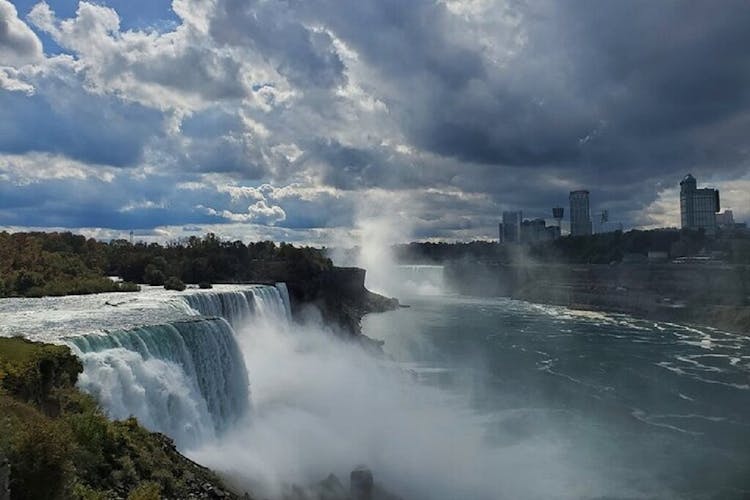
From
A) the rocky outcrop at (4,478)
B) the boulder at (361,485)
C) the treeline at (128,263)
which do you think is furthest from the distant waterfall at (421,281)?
the rocky outcrop at (4,478)

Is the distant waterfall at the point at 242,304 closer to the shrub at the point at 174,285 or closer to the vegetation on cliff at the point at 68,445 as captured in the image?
the shrub at the point at 174,285

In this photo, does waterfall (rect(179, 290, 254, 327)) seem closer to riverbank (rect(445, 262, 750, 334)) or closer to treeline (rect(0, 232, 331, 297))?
treeline (rect(0, 232, 331, 297))

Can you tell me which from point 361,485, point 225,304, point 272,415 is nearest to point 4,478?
point 361,485

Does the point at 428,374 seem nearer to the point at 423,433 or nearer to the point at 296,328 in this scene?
the point at 296,328

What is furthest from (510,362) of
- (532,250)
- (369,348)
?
(532,250)

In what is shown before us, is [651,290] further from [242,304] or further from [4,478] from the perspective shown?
[4,478]
